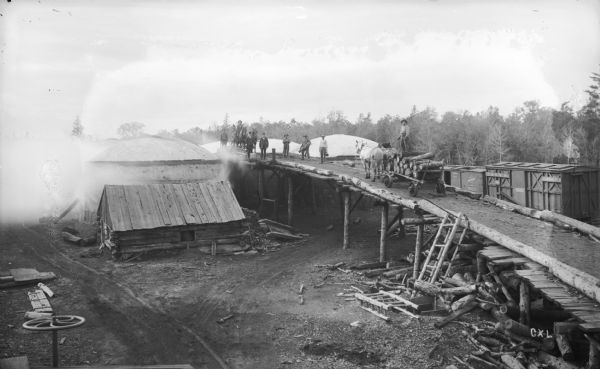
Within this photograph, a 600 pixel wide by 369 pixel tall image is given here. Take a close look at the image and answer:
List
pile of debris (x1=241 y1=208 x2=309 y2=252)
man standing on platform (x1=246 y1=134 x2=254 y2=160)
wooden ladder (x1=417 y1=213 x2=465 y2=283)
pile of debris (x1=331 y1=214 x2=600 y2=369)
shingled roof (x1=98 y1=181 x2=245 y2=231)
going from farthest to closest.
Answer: man standing on platform (x1=246 y1=134 x2=254 y2=160) → pile of debris (x1=241 y1=208 x2=309 y2=252) → shingled roof (x1=98 y1=181 x2=245 y2=231) → wooden ladder (x1=417 y1=213 x2=465 y2=283) → pile of debris (x1=331 y1=214 x2=600 y2=369)

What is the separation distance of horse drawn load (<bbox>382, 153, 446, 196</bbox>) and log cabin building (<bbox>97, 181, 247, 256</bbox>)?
7.90m

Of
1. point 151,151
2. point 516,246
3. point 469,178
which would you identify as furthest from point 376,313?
point 151,151

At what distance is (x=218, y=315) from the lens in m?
14.2

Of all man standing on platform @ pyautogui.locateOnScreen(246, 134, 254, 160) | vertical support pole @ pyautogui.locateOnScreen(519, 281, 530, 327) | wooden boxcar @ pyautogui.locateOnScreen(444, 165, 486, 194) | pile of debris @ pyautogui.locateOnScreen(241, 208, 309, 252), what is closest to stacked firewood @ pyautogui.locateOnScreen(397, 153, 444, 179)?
wooden boxcar @ pyautogui.locateOnScreen(444, 165, 486, 194)

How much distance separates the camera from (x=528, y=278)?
10.9 m

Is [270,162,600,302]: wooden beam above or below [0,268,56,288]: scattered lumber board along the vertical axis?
above

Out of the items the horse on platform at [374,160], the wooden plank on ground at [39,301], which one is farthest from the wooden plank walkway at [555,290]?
the wooden plank on ground at [39,301]

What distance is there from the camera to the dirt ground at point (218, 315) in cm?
1128

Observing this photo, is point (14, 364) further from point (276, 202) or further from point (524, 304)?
point (276, 202)

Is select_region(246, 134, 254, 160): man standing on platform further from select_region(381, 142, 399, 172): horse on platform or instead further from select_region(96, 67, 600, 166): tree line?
select_region(381, 142, 399, 172): horse on platform

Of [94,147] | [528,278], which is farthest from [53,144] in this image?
[528,278]

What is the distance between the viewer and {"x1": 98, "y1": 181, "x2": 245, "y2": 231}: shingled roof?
72.2 ft

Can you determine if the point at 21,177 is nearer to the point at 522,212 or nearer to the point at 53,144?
the point at 53,144

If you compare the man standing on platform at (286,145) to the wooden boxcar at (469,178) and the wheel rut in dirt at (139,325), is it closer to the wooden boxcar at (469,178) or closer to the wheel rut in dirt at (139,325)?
the wooden boxcar at (469,178)
